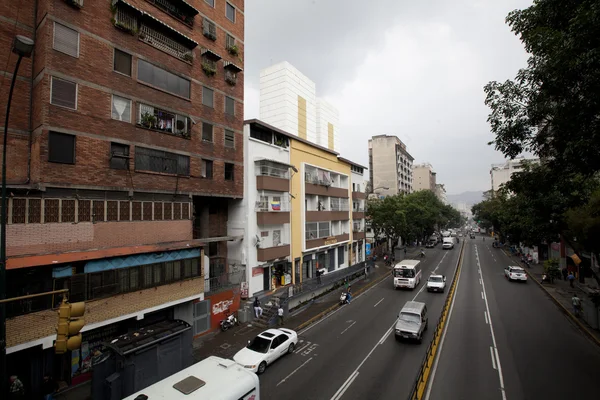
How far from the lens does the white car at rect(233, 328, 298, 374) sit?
1527cm

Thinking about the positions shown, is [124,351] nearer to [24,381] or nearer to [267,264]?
[24,381]

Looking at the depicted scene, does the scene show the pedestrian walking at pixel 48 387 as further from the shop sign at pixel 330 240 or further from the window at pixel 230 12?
the shop sign at pixel 330 240

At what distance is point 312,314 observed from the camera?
83.0 feet

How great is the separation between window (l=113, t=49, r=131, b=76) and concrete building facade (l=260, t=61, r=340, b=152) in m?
29.1

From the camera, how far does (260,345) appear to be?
54.1ft

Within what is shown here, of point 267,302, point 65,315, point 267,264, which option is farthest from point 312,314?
point 65,315

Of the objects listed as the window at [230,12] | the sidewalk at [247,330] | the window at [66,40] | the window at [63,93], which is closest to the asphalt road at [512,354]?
the sidewalk at [247,330]

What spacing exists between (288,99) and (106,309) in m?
37.1

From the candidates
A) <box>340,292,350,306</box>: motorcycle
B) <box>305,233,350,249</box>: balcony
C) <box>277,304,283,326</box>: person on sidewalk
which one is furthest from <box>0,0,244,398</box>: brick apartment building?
<box>305,233,350,249</box>: balcony

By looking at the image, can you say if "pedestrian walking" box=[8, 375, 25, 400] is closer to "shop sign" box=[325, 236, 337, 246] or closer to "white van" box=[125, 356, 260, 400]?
"white van" box=[125, 356, 260, 400]

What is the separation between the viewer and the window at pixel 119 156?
16344 millimetres

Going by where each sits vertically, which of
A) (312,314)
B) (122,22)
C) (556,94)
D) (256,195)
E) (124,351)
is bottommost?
(312,314)

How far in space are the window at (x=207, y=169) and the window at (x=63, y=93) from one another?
8.29 m

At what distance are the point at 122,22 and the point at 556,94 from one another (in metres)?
20.7
